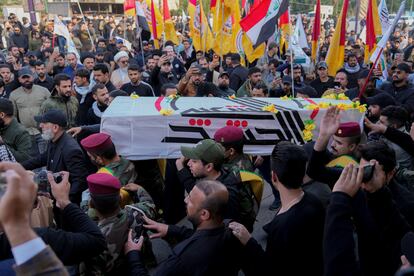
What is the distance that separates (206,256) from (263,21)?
198 inches

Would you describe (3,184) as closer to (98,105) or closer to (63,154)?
(63,154)

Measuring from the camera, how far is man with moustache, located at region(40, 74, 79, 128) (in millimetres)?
6312

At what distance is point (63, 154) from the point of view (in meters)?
4.28

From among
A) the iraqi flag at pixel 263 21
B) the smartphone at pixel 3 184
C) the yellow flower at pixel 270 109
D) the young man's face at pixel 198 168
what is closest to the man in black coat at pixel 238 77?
the iraqi flag at pixel 263 21

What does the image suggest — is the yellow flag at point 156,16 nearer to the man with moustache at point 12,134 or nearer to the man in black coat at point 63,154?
the man with moustache at point 12,134

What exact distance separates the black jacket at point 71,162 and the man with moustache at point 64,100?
1979mm

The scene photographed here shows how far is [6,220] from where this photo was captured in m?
1.48

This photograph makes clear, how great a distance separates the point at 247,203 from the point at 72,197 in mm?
1682

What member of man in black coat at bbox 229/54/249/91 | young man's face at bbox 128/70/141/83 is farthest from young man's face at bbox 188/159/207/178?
man in black coat at bbox 229/54/249/91

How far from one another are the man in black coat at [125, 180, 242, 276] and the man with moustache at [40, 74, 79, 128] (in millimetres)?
4038

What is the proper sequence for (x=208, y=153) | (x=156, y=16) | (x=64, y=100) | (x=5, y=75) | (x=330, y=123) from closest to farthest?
(x=330, y=123)
(x=208, y=153)
(x=64, y=100)
(x=5, y=75)
(x=156, y=16)

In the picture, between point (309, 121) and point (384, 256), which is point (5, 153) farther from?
point (384, 256)

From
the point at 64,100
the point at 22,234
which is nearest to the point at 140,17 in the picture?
the point at 64,100

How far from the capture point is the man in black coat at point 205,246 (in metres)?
2.35
